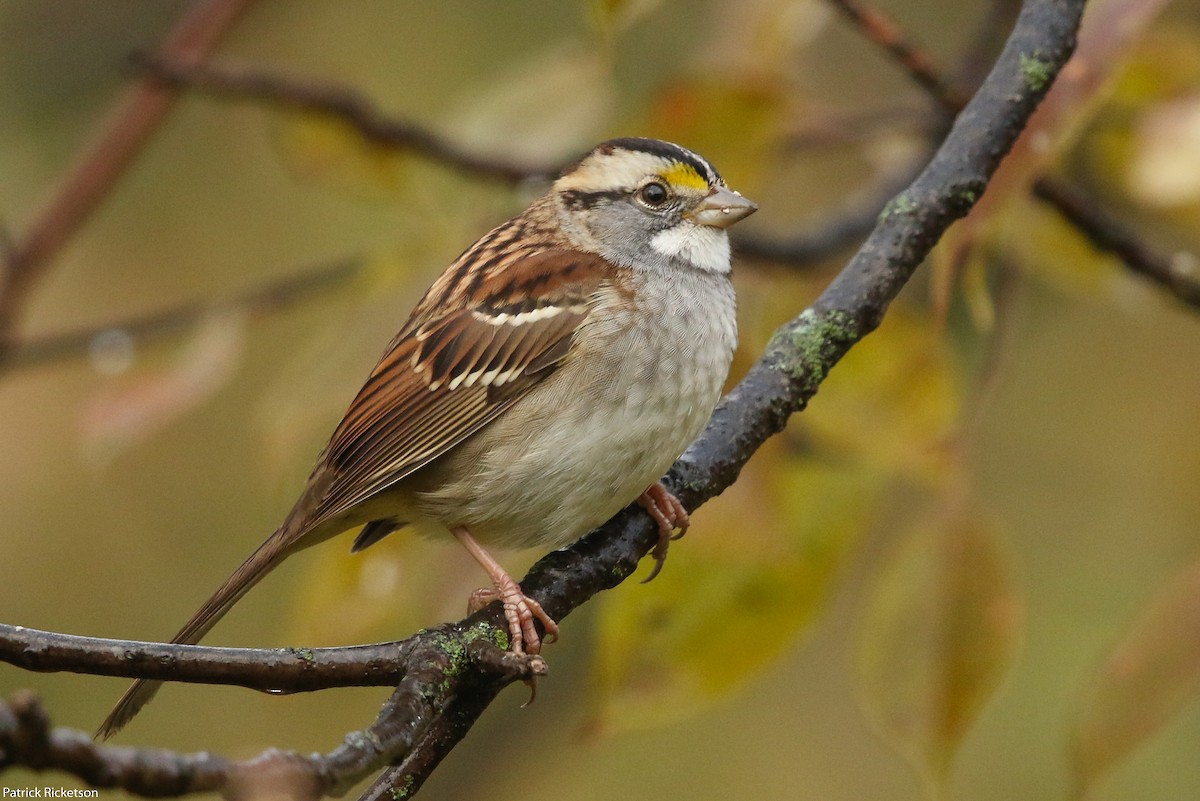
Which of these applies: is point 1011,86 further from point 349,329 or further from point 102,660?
point 102,660

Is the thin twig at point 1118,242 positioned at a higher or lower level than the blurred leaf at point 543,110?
lower

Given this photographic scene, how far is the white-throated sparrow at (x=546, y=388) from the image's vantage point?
2.38m

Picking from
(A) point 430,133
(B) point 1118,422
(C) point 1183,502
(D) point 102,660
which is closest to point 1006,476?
(B) point 1118,422

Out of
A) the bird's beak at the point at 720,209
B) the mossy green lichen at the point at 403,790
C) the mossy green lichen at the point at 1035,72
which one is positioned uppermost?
the mossy green lichen at the point at 1035,72

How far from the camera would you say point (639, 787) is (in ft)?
15.8

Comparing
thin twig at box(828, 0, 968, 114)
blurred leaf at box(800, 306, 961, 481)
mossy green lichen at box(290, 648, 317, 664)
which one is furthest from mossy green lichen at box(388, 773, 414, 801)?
thin twig at box(828, 0, 968, 114)

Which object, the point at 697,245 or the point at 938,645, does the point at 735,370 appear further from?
the point at 938,645

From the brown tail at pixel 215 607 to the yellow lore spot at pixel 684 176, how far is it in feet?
3.37

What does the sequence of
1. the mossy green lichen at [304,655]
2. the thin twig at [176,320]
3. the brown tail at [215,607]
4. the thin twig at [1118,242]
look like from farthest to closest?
the thin twig at [176,320] < the thin twig at [1118,242] < the brown tail at [215,607] < the mossy green lichen at [304,655]

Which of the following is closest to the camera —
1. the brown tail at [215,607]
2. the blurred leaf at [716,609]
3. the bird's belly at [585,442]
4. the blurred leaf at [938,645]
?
the brown tail at [215,607]

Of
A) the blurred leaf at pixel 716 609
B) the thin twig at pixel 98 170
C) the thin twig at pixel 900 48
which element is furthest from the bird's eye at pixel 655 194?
the thin twig at pixel 98 170

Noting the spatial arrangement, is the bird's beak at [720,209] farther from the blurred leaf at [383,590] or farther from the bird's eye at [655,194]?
the blurred leaf at [383,590]

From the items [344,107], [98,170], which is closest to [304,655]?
[344,107]

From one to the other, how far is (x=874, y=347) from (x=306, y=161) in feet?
4.18
